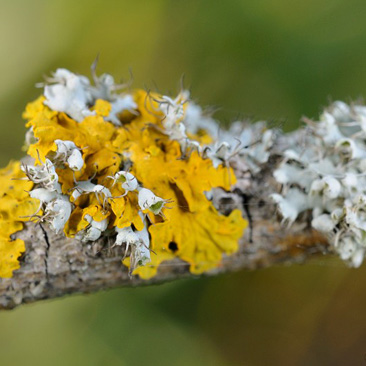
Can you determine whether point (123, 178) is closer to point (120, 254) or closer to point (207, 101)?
point (120, 254)

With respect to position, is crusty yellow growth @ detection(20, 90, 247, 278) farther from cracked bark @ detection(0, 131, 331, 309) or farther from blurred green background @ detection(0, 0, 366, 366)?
blurred green background @ detection(0, 0, 366, 366)

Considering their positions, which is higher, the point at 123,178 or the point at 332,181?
the point at 123,178

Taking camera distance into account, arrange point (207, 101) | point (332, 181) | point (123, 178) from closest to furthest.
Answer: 1. point (123, 178)
2. point (332, 181)
3. point (207, 101)

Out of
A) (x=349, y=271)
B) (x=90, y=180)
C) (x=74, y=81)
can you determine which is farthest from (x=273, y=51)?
(x=90, y=180)

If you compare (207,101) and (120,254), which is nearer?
(120,254)

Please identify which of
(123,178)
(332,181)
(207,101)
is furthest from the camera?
(207,101)

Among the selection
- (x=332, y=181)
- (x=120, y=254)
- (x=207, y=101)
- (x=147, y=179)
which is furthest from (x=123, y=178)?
(x=207, y=101)
